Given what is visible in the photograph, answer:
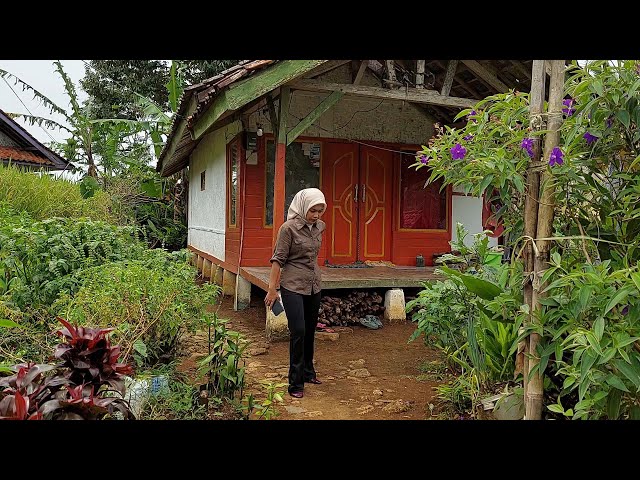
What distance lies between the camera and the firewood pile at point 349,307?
765cm

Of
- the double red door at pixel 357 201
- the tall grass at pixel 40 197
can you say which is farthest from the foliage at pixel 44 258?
the double red door at pixel 357 201

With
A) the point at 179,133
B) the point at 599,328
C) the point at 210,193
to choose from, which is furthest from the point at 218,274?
the point at 599,328

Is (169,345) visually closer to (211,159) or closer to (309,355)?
(309,355)

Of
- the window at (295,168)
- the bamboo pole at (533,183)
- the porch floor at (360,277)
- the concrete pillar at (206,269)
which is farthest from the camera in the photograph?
the concrete pillar at (206,269)

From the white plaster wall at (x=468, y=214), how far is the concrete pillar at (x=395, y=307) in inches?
116

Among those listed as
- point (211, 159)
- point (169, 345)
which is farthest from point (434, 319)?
point (211, 159)

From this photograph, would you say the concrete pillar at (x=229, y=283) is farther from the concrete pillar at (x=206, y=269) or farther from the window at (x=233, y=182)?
the concrete pillar at (x=206, y=269)

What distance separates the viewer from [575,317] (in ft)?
8.89

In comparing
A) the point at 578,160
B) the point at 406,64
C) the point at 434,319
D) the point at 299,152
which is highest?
the point at 406,64

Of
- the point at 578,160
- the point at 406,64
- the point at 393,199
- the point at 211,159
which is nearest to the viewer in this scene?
the point at 578,160

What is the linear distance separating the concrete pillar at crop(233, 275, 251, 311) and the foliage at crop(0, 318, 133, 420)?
564cm

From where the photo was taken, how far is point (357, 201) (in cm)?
958

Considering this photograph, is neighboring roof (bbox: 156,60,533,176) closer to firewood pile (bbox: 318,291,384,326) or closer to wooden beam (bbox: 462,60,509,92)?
wooden beam (bbox: 462,60,509,92)

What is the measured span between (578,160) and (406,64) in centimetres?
608
